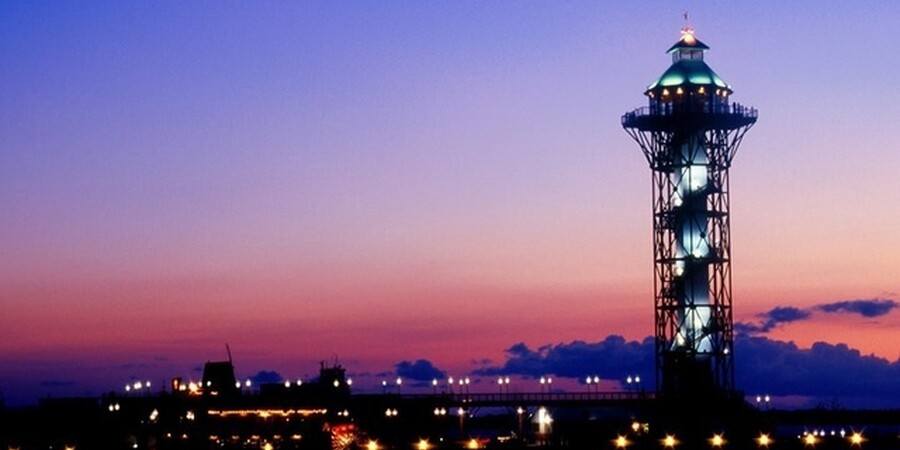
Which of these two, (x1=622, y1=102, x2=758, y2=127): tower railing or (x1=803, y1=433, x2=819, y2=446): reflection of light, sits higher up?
(x1=622, y1=102, x2=758, y2=127): tower railing

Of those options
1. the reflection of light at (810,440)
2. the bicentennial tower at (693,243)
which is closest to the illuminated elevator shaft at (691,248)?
A: the bicentennial tower at (693,243)

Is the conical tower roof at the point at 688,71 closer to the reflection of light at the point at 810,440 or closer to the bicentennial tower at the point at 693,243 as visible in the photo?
the bicentennial tower at the point at 693,243

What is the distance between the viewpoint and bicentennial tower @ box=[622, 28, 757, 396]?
506 feet

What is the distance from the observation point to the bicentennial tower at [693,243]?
506ft

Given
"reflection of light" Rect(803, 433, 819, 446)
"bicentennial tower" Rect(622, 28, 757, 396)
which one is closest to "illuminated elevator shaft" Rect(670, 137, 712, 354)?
"bicentennial tower" Rect(622, 28, 757, 396)

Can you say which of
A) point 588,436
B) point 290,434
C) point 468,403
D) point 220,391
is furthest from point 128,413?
point 588,436

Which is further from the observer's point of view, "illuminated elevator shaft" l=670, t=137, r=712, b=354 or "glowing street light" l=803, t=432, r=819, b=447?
"illuminated elevator shaft" l=670, t=137, r=712, b=354

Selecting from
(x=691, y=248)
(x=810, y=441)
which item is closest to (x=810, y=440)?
(x=810, y=441)

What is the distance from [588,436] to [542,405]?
77.3ft

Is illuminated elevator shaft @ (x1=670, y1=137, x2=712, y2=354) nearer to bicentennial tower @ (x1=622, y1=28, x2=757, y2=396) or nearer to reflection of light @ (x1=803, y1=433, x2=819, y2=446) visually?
bicentennial tower @ (x1=622, y1=28, x2=757, y2=396)

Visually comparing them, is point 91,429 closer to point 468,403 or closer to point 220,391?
point 220,391

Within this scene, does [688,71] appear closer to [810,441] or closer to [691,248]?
[691,248]

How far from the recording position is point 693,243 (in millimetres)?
154500

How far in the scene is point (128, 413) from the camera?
167875 mm
